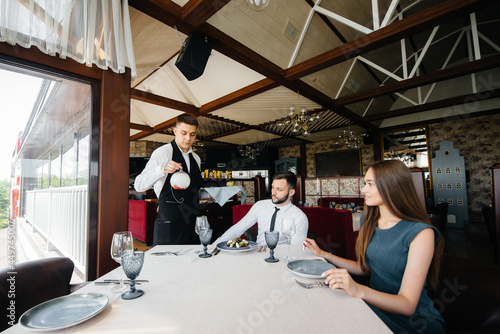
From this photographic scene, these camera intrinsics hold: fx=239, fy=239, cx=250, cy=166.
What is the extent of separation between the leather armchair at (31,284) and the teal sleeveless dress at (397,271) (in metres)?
1.56

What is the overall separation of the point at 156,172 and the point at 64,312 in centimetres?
125

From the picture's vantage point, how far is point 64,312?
78 centimetres

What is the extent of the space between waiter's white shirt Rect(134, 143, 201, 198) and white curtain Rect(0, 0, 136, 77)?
77 cm

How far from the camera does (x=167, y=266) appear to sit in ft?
3.99

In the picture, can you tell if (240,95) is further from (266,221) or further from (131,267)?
(131,267)

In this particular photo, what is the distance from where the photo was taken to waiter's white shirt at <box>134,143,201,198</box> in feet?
6.39

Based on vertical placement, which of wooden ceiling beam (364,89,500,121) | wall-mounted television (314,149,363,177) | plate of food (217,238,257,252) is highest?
wooden ceiling beam (364,89,500,121)

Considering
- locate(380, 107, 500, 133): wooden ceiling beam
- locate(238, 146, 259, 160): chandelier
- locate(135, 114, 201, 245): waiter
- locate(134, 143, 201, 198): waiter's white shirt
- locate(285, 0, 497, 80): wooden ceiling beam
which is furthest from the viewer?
locate(238, 146, 259, 160): chandelier

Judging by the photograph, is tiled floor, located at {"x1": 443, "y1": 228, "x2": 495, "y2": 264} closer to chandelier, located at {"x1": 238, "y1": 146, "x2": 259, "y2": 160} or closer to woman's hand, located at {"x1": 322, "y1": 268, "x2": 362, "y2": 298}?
woman's hand, located at {"x1": 322, "y1": 268, "x2": 362, "y2": 298}

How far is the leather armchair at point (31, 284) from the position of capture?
100 centimetres

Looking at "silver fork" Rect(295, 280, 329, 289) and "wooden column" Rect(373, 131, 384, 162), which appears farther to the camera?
"wooden column" Rect(373, 131, 384, 162)

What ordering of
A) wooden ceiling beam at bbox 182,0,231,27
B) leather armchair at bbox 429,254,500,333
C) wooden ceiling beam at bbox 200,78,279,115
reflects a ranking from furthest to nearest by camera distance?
1. wooden ceiling beam at bbox 200,78,279,115
2. wooden ceiling beam at bbox 182,0,231,27
3. leather armchair at bbox 429,254,500,333

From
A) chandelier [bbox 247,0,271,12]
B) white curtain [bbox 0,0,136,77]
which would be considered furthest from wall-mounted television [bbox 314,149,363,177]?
white curtain [bbox 0,0,136,77]

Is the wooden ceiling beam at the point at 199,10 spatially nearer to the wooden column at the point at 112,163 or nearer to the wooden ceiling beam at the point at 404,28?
the wooden column at the point at 112,163
